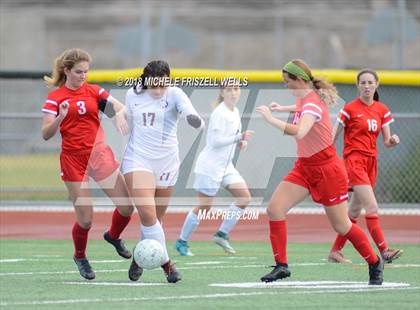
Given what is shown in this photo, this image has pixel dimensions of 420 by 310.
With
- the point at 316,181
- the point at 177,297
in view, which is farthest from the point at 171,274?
the point at 316,181

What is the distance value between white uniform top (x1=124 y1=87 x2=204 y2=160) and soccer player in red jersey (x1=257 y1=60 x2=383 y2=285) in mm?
909

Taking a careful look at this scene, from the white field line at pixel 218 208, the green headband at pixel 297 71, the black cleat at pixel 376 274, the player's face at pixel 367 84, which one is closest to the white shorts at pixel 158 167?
the green headband at pixel 297 71

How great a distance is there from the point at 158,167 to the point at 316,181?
1.38 metres

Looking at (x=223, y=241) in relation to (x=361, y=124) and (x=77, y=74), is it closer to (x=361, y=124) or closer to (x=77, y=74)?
(x=361, y=124)

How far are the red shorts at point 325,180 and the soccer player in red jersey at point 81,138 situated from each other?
163 centimetres

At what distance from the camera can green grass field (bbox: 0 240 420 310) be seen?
8.42 m

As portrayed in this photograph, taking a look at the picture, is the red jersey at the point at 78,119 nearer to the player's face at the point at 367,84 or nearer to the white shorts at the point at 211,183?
the player's face at the point at 367,84

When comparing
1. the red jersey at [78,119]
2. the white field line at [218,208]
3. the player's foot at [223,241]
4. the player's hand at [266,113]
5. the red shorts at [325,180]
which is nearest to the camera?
the player's hand at [266,113]

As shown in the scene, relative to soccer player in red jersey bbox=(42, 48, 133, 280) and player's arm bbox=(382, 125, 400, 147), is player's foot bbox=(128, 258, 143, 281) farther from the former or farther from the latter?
player's arm bbox=(382, 125, 400, 147)

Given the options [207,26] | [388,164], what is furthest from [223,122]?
[207,26]

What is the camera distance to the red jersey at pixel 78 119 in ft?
33.7

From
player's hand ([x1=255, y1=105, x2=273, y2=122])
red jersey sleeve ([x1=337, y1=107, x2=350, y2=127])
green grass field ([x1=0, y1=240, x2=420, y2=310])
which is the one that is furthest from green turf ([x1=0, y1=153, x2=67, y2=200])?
player's hand ([x1=255, y1=105, x2=273, y2=122])

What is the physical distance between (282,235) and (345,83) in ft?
33.3

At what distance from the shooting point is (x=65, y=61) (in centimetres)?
1023
